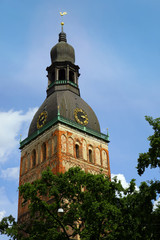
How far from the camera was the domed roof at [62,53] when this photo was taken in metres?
58.8

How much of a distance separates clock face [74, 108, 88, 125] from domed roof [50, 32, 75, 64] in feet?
35.8

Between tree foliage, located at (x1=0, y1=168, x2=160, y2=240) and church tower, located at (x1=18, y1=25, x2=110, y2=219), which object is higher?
church tower, located at (x1=18, y1=25, x2=110, y2=219)

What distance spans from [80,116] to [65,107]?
2.52 metres

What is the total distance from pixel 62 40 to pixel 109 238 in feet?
151

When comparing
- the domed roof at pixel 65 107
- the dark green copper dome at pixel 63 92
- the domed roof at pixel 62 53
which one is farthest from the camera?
the domed roof at pixel 62 53

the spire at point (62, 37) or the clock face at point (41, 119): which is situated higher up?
A: the spire at point (62, 37)

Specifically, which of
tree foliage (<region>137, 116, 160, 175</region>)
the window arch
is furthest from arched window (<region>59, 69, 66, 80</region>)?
tree foliage (<region>137, 116, 160, 175</region>)

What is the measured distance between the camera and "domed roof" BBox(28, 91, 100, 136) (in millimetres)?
50125

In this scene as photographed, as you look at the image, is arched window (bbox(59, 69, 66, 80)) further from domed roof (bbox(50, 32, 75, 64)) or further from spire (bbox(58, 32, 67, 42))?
spire (bbox(58, 32, 67, 42))

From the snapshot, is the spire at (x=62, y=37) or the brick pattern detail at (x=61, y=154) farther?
the spire at (x=62, y=37)

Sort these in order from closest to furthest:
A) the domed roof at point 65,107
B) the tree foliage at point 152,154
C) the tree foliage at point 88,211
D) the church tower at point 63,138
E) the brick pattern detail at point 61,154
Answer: the tree foliage at point 152,154 → the tree foliage at point 88,211 → the brick pattern detail at point 61,154 → the church tower at point 63,138 → the domed roof at point 65,107

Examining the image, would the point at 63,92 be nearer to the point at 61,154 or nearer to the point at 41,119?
the point at 41,119

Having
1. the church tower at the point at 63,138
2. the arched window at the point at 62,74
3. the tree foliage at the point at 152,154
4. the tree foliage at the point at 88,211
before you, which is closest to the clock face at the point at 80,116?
the church tower at the point at 63,138

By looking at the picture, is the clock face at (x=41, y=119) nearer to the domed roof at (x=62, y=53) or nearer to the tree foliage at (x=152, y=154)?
the domed roof at (x=62, y=53)
